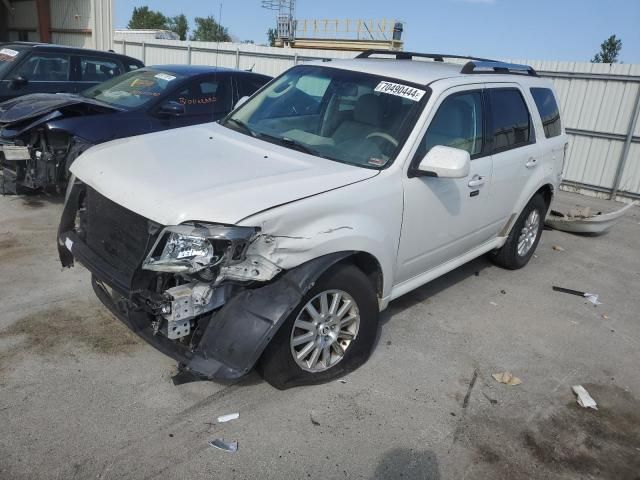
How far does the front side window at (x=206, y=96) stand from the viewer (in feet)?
21.8

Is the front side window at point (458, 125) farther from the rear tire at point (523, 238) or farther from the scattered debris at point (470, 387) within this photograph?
the scattered debris at point (470, 387)

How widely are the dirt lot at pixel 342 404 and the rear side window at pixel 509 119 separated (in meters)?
1.52

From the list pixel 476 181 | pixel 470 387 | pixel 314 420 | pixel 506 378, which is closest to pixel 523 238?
pixel 476 181

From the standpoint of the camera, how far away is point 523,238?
18.9 feet

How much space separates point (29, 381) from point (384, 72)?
322cm

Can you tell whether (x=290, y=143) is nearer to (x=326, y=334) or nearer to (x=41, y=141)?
(x=326, y=334)

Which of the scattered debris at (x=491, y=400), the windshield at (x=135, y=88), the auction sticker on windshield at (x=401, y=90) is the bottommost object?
the scattered debris at (x=491, y=400)

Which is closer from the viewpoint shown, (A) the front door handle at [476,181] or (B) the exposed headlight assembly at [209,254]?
(B) the exposed headlight assembly at [209,254]

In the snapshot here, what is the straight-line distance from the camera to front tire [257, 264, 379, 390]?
308 centimetres

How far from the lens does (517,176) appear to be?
495 centimetres

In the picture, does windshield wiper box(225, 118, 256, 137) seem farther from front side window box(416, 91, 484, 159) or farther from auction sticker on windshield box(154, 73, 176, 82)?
auction sticker on windshield box(154, 73, 176, 82)

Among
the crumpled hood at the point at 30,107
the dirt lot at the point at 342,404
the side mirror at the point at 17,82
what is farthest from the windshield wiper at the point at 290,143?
the side mirror at the point at 17,82

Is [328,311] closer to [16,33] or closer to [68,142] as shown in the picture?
[68,142]

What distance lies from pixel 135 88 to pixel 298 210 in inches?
187
